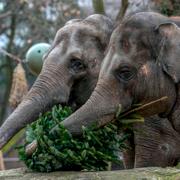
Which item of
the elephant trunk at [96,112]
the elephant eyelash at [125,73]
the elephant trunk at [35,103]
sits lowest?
the elephant trunk at [35,103]

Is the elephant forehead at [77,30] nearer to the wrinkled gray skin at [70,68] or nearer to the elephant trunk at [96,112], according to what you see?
the wrinkled gray skin at [70,68]

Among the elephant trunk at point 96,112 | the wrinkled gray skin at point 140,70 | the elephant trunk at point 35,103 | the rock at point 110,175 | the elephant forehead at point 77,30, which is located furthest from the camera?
the elephant forehead at point 77,30

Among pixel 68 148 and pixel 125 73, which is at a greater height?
pixel 125 73

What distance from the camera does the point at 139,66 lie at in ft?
18.0

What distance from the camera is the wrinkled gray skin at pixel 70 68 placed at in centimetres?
597

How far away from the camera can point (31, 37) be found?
68.9 feet

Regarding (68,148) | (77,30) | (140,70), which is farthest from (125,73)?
(77,30)

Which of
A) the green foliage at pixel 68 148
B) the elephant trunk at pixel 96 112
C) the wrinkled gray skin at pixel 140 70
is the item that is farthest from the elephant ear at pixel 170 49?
the green foliage at pixel 68 148

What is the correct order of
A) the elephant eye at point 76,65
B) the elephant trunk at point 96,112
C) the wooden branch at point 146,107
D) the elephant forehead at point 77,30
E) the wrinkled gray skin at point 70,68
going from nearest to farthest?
1. the elephant trunk at point 96,112
2. the wooden branch at point 146,107
3. the wrinkled gray skin at point 70,68
4. the elephant eye at point 76,65
5. the elephant forehead at point 77,30

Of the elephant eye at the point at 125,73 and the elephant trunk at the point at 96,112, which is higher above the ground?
the elephant eye at the point at 125,73

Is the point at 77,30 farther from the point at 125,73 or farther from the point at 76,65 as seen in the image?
the point at 125,73

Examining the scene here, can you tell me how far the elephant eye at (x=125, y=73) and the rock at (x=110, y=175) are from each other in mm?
863

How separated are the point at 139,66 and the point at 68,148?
0.89 meters

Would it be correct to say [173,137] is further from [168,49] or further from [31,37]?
[31,37]
